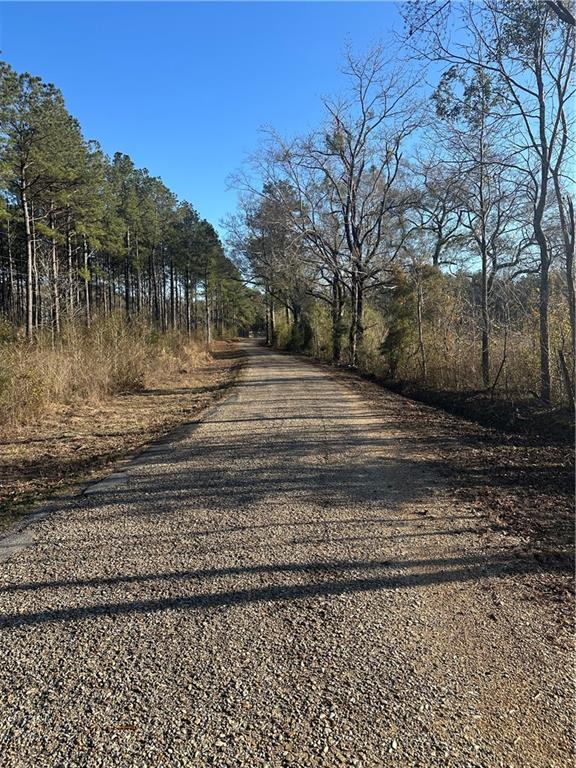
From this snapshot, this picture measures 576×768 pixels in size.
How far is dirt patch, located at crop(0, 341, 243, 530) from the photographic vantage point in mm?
5395

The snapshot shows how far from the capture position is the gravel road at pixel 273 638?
1.96 metres

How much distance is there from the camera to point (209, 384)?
17703 mm

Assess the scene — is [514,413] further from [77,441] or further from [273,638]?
[273,638]

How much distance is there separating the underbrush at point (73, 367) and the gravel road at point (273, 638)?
5.02m

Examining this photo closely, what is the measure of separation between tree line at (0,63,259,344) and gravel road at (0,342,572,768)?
11.9 m

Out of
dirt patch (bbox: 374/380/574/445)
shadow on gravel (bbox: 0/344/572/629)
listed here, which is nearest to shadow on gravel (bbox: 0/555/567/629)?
shadow on gravel (bbox: 0/344/572/629)

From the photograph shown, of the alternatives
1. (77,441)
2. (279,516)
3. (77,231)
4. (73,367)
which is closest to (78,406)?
(73,367)

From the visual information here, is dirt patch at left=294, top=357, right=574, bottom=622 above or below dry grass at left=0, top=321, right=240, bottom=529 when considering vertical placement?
below

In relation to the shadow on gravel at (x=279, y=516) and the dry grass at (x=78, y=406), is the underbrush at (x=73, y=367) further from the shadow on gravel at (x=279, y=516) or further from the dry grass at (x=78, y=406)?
the shadow on gravel at (x=279, y=516)

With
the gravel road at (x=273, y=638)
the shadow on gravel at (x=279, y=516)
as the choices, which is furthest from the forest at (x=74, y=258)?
the gravel road at (x=273, y=638)

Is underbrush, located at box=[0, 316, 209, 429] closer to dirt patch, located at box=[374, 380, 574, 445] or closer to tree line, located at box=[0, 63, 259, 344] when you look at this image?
tree line, located at box=[0, 63, 259, 344]

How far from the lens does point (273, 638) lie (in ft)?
8.63

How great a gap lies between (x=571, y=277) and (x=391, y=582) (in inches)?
301

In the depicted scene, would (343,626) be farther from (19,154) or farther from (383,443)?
(19,154)
